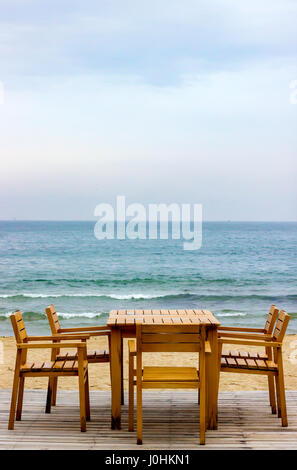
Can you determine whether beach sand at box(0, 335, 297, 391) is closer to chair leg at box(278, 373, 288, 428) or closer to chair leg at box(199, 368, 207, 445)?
chair leg at box(278, 373, 288, 428)

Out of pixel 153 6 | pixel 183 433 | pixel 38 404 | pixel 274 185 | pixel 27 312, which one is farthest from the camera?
pixel 274 185

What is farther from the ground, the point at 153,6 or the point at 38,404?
the point at 153,6

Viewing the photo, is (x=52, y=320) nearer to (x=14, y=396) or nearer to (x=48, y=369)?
(x=48, y=369)

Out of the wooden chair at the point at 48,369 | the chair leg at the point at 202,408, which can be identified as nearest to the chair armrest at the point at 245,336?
the chair leg at the point at 202,408

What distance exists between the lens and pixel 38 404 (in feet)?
16.4

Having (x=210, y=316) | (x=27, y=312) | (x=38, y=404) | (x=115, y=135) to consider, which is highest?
(x=115, y=135)

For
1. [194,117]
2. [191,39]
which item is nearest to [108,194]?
[194,117]

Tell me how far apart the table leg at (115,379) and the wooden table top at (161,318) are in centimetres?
12

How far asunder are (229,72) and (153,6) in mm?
21295

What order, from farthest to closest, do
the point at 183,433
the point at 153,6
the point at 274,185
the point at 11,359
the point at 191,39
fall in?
the point at 274,185 < the point at 191,39 < the point at 153,6 < the point at 11,359 < the point at 183,433

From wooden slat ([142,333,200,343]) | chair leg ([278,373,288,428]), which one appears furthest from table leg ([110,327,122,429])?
chair leg ([278,373,288,428])

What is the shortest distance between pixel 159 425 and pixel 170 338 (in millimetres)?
926

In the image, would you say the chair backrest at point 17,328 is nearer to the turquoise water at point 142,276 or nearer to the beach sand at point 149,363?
the beach sand at point 149,363

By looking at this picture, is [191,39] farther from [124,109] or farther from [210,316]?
[210,316]
